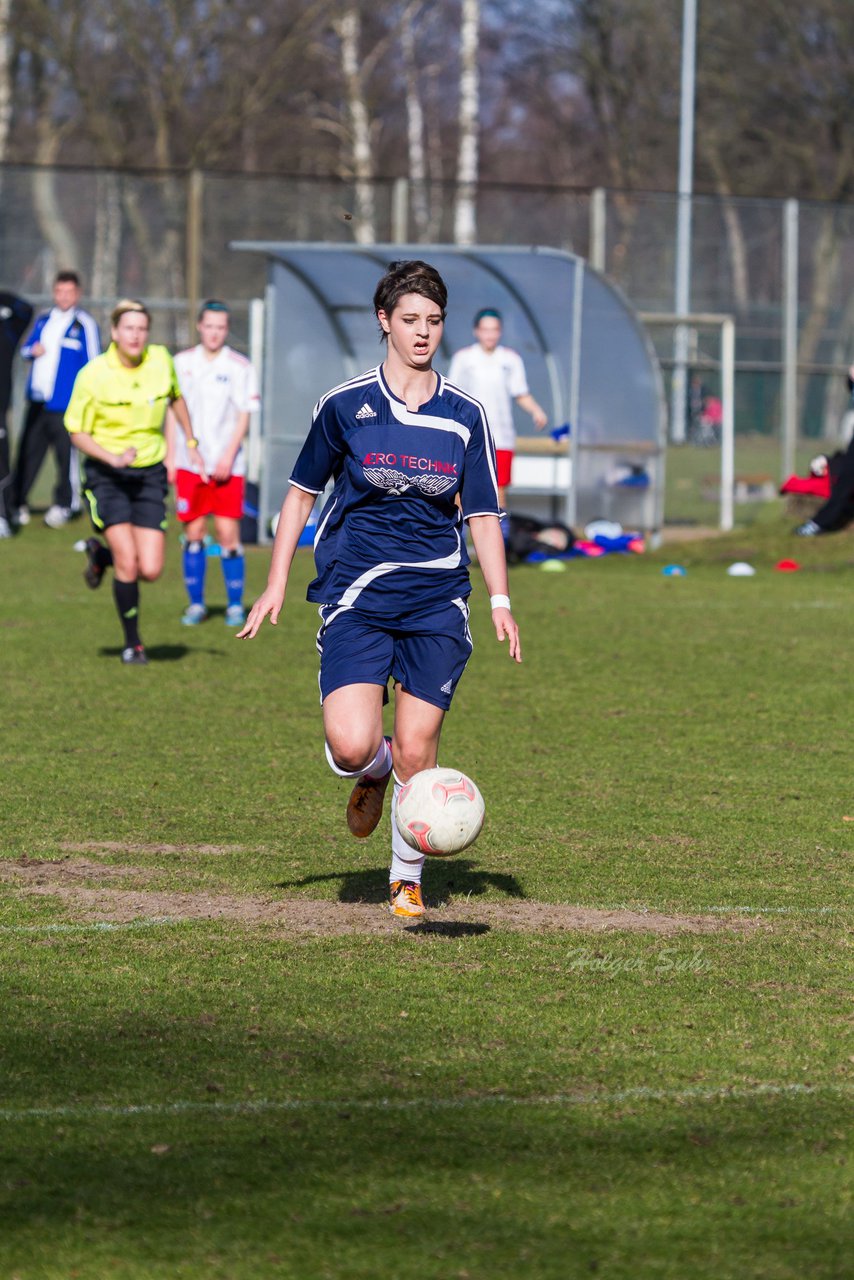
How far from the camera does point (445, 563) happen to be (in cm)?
577

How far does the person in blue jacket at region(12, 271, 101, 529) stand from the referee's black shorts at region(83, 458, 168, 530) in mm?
7872

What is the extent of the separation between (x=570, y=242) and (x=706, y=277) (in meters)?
1.66

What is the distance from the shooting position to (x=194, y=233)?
21.0 m

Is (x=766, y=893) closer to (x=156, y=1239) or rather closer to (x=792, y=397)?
(x=156, y=1239)

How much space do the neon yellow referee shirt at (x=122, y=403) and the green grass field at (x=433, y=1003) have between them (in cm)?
162

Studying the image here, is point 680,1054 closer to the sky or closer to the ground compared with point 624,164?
closer to the ground

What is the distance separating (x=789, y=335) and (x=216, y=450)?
10799 millimetres

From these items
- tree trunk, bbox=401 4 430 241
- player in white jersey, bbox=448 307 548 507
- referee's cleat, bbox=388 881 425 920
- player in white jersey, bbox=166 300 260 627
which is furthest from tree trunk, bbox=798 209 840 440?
tree trunk, bbox=401 4 430 241

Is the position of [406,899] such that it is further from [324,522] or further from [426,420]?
[426,420]

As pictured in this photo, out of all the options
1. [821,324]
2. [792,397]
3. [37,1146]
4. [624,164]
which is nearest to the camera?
[37,1146]

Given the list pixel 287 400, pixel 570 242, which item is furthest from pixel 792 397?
pixel 287 400

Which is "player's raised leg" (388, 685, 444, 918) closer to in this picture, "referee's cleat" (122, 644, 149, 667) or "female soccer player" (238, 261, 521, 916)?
"female soccer player" (238, 261, 521, 916)

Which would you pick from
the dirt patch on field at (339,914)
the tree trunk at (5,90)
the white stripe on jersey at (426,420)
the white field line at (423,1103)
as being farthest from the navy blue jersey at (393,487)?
the tree trunk at (5,90)

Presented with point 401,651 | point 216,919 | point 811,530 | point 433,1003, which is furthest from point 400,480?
point 811,530
